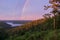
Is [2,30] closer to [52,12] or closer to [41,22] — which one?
[41,22]

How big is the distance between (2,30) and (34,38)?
0.43m

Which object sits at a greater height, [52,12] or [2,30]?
[52,12]

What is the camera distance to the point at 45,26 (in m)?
3.14

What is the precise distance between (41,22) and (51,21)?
148 millimetres

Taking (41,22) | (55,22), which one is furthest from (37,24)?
(55,22)

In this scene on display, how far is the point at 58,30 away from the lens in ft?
10.3

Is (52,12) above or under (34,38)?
above

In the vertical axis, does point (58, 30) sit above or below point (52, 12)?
below

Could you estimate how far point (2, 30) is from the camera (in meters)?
3.05

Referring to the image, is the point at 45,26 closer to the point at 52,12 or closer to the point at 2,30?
the point at 52,12

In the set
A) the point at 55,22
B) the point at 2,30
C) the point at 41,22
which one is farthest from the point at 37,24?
the point at 2,30

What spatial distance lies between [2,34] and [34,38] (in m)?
0.42

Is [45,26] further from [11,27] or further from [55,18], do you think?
[11,27]

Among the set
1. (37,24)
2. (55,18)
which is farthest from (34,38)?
(55,18)
